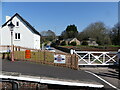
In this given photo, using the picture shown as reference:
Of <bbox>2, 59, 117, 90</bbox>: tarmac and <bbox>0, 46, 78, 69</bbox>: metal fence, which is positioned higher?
<bbox>0, 46, 78, 69</bbox>: metal fence

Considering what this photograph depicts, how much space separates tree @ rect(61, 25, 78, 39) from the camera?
8725 cm

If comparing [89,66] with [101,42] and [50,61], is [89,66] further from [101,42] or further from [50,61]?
[101,42]

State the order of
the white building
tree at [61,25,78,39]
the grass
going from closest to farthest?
1. the grass
2. the white building
3. tree at [61,25,78,39]

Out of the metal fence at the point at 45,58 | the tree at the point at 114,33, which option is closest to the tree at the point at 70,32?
the tree at the point at 114,33

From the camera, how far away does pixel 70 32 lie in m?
89.2

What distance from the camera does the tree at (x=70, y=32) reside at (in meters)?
87.2

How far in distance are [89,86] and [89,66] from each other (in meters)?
5.40

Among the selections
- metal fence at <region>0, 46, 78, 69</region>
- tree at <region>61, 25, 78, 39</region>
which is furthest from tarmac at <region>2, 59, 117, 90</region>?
tree at <region>61, 25, 78, 39</region>

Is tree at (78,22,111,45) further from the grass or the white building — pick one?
the grass

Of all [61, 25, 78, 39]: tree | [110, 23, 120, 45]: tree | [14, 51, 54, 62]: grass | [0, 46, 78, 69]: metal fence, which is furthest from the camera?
[61, 25, 78, 39]: tree

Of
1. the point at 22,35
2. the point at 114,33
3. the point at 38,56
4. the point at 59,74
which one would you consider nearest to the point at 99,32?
the point at 114,33

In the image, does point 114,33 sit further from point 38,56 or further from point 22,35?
point 38,56

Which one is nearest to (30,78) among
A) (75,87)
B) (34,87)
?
(34,87)

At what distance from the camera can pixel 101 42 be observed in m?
59.2
